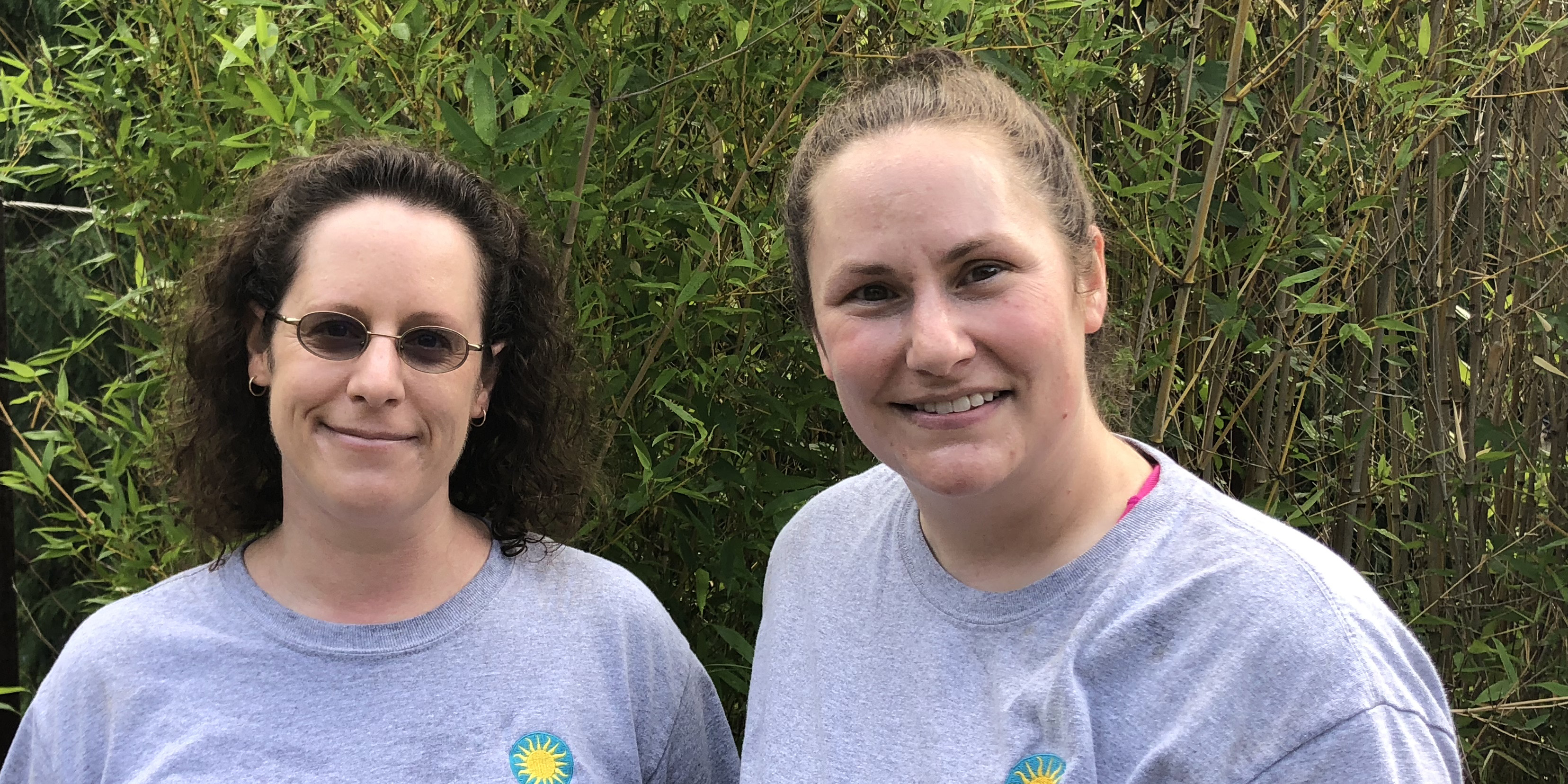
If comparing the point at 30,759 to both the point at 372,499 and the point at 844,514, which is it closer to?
the point at 372,499

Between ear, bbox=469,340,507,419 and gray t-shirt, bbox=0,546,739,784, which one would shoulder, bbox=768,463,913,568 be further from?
ear, bbox=469,340,507,419

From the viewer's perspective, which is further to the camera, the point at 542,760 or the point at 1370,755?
the point at 542,760

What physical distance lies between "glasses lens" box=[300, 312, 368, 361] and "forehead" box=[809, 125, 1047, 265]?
23.6 inches

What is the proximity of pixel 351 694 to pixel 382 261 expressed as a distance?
0.53 m

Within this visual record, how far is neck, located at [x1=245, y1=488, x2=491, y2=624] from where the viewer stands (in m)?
1.62

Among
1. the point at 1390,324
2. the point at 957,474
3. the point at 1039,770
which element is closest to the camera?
the point at 1039,770

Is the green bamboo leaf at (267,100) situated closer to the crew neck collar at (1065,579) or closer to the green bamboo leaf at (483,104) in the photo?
the green bamboo leaf at (483,104)

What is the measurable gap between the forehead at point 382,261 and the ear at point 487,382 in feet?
0.43

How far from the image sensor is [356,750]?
1.51 metres

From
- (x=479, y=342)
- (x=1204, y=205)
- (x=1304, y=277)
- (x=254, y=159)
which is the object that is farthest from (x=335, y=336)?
(x=1304, y=277)

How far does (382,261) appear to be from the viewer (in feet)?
5.09

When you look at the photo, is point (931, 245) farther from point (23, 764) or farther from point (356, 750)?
point (23, 764)

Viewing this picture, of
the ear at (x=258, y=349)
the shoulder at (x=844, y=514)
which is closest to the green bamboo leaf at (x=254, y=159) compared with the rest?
the ear at (x=258, y=349)

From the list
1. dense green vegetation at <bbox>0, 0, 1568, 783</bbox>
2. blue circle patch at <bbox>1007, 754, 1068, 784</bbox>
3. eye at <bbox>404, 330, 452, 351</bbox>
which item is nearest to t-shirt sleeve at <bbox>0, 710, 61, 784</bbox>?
dense green vegetation at <bbox>0, 0, 1568, 783</bbox>
